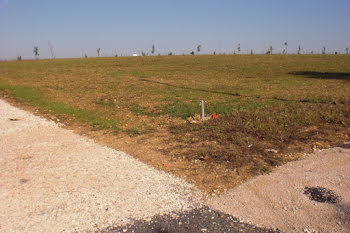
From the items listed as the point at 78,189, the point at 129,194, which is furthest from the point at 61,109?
the point at 129,194

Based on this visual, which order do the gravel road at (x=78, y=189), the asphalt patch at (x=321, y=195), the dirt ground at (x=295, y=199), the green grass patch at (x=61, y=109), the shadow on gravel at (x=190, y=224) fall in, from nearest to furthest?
the shadow on gravel at (x=190, y=224) → the dirt ground at (x=295, y=199) → the gravel road at (x=78, y=189) → the asphalt patch at (x=321, y=195) → the green grass patch at (x=61, y=109)

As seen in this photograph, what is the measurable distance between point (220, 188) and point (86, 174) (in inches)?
83.8

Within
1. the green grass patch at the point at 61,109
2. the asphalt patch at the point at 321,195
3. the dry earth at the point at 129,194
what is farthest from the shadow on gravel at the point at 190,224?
the green grass patch at the point at 61,109

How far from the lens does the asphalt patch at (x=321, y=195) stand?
4000mm

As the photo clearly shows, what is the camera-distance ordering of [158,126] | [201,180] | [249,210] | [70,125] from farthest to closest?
[70,125]
[158,126]
[201,180]
[249,210]

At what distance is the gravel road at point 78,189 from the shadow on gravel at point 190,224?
0.46 ft

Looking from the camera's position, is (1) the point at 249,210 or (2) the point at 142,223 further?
(1) the point at 249,210

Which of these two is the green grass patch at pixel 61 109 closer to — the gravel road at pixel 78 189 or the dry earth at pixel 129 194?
the gravel road at pixel 78 189

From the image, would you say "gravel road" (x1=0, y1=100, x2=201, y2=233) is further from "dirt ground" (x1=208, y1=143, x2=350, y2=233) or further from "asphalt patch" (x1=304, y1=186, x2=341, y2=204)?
"asphalt patch" (x1=304, y1=186, x2=341, y2=204)

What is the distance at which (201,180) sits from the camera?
479 centimetres

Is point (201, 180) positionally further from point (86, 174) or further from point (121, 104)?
point (121, 104)

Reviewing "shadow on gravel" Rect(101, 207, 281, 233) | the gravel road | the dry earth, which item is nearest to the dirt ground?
the dry earth

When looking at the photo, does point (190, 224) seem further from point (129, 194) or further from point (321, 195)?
point (321, 195)

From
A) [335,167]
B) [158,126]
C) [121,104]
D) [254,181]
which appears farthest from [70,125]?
[335,167]
